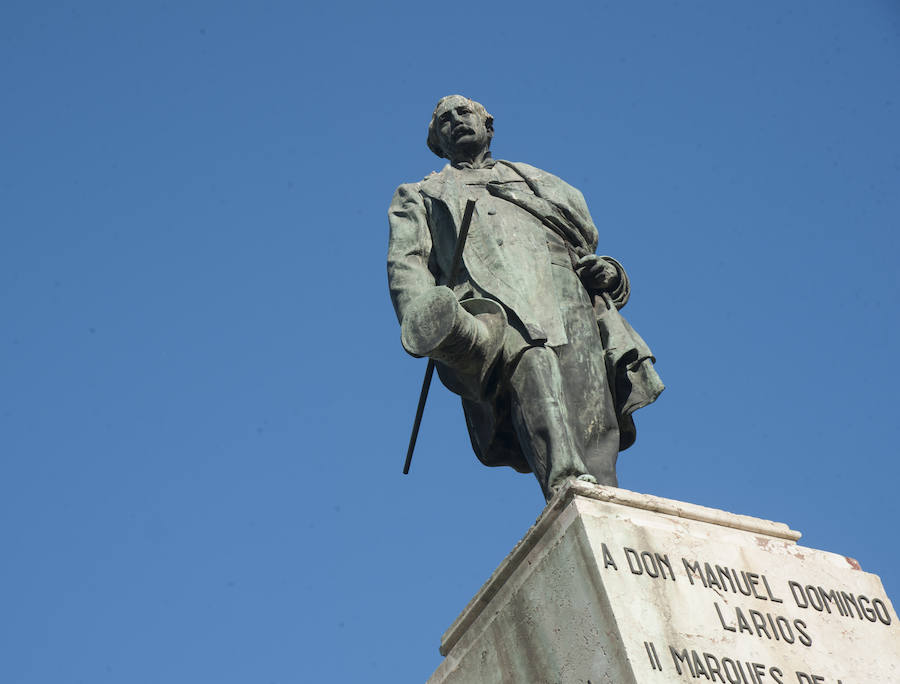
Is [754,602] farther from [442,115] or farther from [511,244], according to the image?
[442,115]

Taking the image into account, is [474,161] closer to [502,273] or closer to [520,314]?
[502,273]

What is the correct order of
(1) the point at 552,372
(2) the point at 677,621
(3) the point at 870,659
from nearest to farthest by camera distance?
1. (2) the point at 677,621
2. (3) the point at 870,659
3. (1) the point at 552,372

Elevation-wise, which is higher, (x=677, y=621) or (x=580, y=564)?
(x=580, y=564)

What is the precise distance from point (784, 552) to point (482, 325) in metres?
2.02

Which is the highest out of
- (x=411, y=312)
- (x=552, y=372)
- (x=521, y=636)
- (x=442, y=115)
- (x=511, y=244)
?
(x=442, y=115)

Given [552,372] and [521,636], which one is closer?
[521,636]

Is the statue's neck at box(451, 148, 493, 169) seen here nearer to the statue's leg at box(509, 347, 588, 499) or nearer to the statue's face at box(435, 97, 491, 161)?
the statue's face at box(435, 97, 491, 161)

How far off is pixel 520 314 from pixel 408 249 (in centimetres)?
105

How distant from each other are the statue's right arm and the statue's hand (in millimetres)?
906

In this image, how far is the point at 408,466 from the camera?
7.94 metres

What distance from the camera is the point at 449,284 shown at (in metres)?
7.56

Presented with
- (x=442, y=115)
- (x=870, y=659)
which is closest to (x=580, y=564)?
(x=870, y=659)

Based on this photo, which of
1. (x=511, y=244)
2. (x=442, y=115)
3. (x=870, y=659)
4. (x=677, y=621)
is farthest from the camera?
(x=442, y=115)

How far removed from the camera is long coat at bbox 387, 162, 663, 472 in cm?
723
